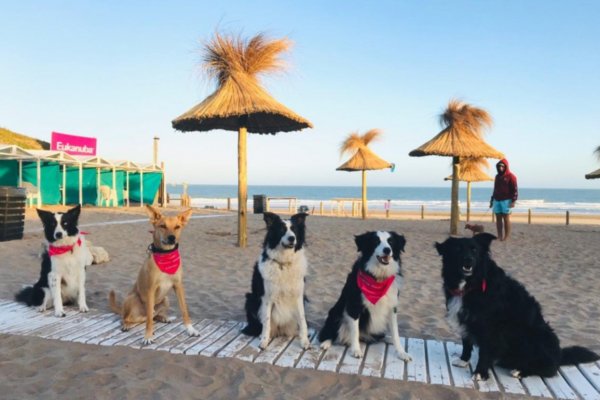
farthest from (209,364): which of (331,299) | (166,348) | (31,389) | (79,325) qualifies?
(331,299)

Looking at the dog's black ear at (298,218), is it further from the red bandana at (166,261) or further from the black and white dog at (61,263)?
the black and white dog at (61,263)

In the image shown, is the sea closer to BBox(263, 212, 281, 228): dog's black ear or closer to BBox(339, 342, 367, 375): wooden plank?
BBox(263, 212, 281, 228): dog's black ear

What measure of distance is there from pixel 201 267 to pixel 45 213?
3.65 m

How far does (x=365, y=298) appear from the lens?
3.21m

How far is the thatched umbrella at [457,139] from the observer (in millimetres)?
11664

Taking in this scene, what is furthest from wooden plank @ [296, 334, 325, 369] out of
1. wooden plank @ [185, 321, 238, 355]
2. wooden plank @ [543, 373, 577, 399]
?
wooden plank @ [543, 373, 577, 399]

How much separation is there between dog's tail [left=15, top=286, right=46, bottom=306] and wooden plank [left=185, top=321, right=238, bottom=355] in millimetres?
1906

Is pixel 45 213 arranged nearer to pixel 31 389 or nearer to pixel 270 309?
pixel 31 389

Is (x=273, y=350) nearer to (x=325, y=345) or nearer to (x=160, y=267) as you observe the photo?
(x=325, y=345)

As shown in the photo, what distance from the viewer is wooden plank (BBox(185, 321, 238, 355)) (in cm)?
334

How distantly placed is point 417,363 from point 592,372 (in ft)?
3.83

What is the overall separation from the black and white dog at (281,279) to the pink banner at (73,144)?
897 inches

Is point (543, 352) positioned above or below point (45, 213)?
below

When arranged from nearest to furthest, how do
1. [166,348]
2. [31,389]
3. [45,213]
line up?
1. [31,389]
2. [166,348]
3. [45,213]
